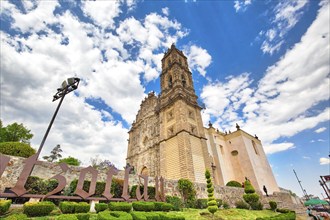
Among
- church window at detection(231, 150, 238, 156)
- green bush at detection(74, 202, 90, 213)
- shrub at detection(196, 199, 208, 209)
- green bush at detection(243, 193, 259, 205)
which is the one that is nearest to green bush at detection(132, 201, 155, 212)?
green bush at detection(74, 202, 90, 213)

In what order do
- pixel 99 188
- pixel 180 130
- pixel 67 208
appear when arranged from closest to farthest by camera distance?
pixel 67 208
pixel 99 188
pixel 180 130

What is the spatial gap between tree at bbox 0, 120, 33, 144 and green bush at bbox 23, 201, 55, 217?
28656mm

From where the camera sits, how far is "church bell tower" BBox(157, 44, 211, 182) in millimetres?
18109

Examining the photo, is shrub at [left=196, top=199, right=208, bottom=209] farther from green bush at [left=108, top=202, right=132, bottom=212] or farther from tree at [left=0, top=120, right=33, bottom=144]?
tree at [left=0, top=120, right=33, bottom=144]

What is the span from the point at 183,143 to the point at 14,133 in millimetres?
28596

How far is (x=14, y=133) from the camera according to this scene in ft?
89.1

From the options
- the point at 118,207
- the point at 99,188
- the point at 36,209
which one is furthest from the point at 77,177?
the point at 36,209

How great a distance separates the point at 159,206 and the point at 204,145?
12776 millimetres

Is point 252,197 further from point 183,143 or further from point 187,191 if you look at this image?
point 183,143

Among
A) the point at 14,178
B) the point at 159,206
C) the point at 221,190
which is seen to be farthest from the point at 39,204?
the point at 221,190

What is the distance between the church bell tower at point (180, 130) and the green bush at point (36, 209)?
13.0 m

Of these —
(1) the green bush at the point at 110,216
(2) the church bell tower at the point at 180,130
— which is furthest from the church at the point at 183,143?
(1) the green bush at the point at 110,216

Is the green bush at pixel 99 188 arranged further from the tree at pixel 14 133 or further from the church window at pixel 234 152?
the tree at pixel 14 133

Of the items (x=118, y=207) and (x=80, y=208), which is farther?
(x=118, y=207)
